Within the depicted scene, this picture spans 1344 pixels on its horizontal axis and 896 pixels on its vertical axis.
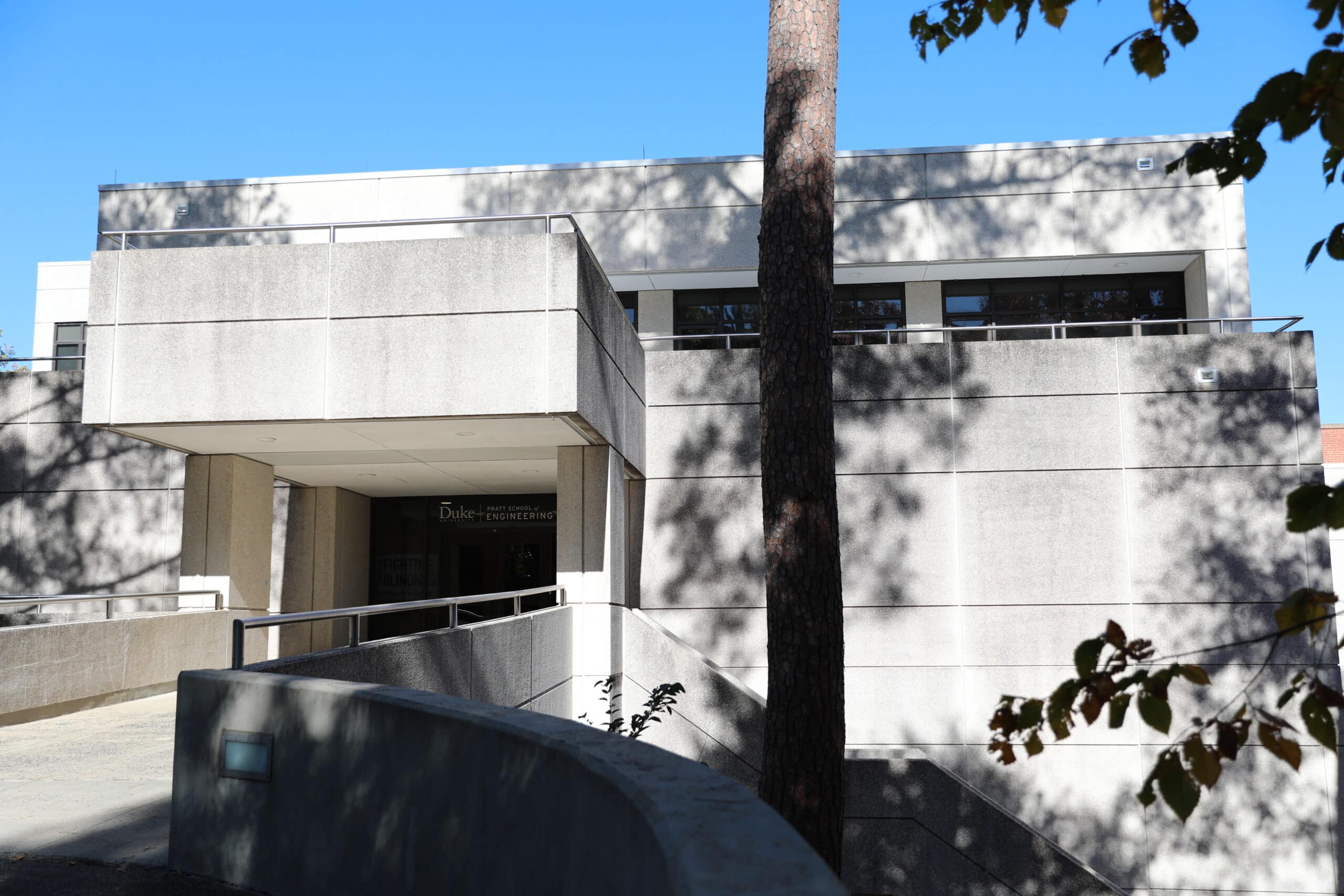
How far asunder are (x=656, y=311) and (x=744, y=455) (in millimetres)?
7579

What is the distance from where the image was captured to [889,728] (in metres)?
15.0

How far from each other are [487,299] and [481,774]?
7899 millimetres

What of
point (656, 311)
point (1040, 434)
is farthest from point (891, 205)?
point (1040, 434)

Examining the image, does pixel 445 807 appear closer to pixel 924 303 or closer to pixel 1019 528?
pixel 1019 528

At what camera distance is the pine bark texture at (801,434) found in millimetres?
6781

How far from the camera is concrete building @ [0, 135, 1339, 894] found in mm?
11594

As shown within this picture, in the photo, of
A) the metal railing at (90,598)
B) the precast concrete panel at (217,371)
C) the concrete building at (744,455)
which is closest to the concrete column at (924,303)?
the concrete building at (744,455)

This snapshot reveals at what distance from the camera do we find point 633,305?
22969 millimetres

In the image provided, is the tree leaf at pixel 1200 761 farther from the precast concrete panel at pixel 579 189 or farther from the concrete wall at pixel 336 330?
the precast concrete panel at pixel 579 189

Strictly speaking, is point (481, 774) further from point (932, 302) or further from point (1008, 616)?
point (932, 302)

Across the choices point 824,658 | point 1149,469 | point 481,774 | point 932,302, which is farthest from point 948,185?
point 481,774

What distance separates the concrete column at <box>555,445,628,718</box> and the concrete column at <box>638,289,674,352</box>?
923 cm

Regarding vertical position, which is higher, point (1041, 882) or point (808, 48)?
point (808, 48)

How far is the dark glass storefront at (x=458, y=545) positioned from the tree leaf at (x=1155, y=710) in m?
19.7
